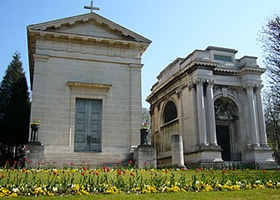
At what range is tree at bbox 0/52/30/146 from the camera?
26578mm

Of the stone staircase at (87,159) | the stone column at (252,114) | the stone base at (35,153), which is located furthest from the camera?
the stone column at (252,114)

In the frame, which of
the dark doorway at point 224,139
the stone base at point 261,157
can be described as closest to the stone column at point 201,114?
the dark doorway at point 224,139

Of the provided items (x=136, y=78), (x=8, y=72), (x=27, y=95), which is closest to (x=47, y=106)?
(x=136, y=78)

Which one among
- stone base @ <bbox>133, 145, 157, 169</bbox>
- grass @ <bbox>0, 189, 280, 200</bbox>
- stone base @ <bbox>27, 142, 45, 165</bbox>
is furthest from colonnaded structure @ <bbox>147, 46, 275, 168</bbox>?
grass @ <bbox>0, 189, 280, 200</bbox>

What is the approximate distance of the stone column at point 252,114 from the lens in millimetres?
28959

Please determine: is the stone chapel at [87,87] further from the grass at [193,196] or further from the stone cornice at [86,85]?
the grass at [193,196]

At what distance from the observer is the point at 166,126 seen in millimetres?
35281

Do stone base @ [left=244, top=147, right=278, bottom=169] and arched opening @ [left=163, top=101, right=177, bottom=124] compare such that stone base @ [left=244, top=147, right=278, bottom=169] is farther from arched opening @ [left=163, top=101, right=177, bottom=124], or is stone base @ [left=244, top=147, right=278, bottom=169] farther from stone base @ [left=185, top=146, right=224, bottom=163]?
arched opening @ [left=163, top=101, right=177, bottom=124]

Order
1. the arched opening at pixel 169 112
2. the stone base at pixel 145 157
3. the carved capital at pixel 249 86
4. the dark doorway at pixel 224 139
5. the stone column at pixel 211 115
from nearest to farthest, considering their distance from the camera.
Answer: the stone base at pixel 145 157
the stone column at pixel 211 115
the carved capital at pixel 249 86
the dark doorway at pixel 224 139
the arched opening at pixel 169 112

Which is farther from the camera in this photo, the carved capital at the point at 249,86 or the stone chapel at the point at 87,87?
the carved capital at the point at 249,86

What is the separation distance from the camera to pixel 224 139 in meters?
31.2

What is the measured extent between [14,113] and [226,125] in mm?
19813

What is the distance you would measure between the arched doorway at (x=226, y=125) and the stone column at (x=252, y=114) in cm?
149

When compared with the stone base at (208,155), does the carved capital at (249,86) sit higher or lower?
higher
